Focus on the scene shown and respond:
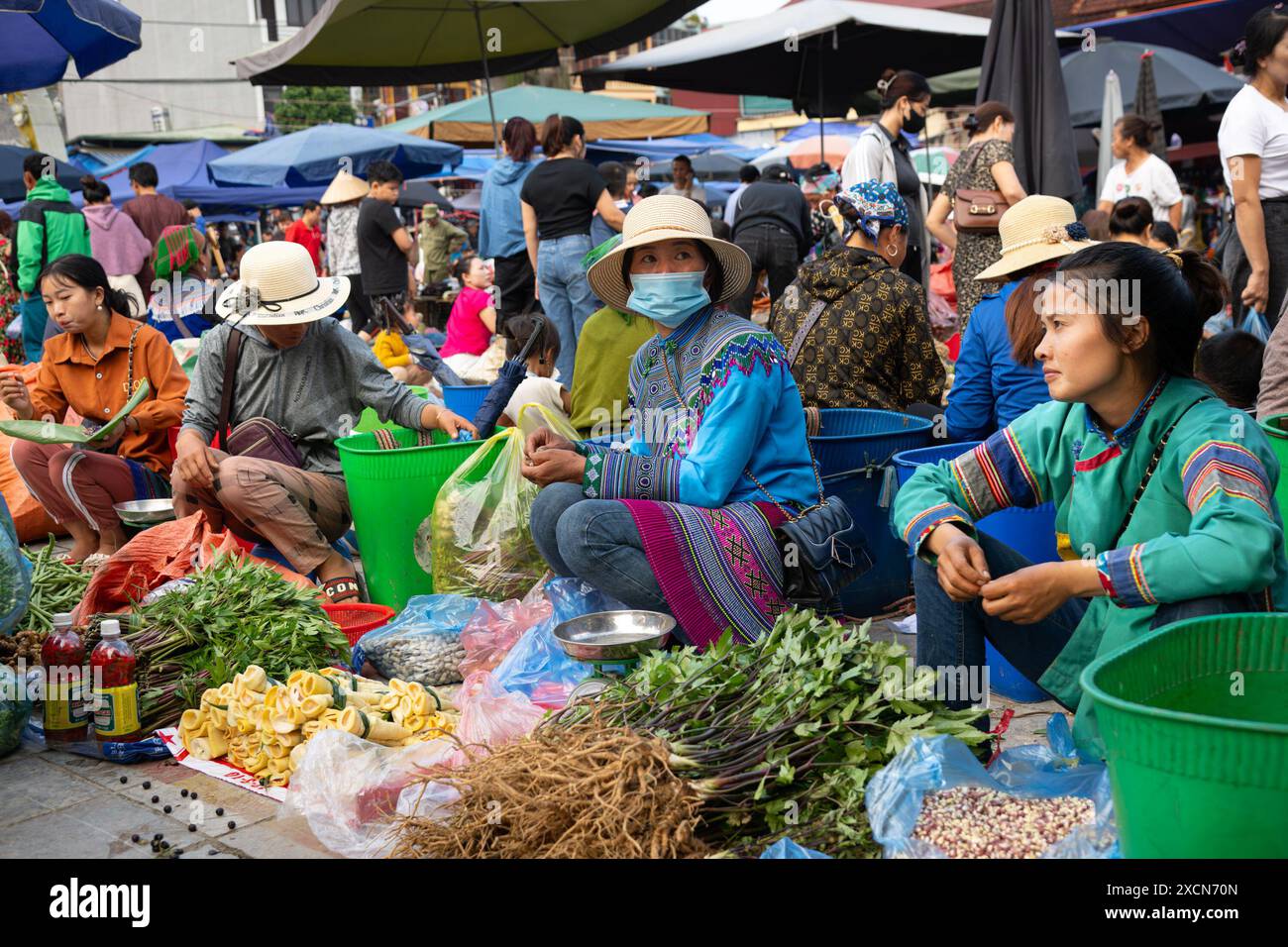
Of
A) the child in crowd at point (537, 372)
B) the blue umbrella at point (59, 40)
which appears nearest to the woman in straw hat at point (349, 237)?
the blue umbrella at point (59, 40)

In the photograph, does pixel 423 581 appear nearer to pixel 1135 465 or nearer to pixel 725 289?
pixel 725 289

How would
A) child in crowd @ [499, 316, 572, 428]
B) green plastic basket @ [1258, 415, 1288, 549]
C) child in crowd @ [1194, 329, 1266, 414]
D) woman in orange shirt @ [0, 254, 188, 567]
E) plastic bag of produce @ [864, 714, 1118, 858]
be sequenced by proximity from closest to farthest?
plastic bag of produce @ [864, 714, 1118, 858]
green plastic basket @ [1258, 415, 1288, 549]
child in crowd @ [1194, 329, 1266, 414]
child in crowd @ [499, 316, 572, 428]
woman in orange shirt @ [0, 254, 188, 567]

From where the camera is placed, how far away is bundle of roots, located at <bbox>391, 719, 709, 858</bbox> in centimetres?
216

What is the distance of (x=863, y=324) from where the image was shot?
4.34 meters

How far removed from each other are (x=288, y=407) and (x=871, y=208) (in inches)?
93.7

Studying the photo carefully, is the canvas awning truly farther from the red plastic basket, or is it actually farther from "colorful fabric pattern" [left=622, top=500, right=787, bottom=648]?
"colorful fabric pattern" [left=622, top=500, right=787, bottom=648]

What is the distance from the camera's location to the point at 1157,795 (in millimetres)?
1737

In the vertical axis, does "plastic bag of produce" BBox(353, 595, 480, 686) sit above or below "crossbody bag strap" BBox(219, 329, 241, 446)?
below

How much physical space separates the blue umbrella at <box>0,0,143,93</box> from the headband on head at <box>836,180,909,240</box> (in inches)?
149

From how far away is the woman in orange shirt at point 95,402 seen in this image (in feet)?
16.7

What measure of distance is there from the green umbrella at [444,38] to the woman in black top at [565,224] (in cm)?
137

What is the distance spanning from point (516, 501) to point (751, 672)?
1569 millimetres

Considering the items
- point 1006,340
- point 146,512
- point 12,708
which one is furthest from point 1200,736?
point 146,512

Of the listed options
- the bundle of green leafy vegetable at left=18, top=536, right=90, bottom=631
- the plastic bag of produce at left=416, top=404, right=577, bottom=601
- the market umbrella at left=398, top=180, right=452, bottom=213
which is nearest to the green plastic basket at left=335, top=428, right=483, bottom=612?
the plastic bag of produce at left=416, top=404, right=577, bottom=601
